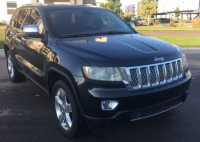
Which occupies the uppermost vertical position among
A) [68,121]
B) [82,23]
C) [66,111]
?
[82,23]

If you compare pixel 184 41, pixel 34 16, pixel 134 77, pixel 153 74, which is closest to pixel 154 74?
pixel 153 74

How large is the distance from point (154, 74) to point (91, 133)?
49.6 inches

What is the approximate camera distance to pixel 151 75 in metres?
2.76

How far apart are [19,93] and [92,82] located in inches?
117

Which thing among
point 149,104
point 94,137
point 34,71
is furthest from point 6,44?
point 149,104

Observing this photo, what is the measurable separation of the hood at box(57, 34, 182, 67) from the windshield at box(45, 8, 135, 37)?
34cm

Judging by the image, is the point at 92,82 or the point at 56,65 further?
the point at 56,65

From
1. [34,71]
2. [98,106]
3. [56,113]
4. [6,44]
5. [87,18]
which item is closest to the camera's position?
[98,106]

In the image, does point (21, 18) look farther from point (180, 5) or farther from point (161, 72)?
point (180, 5)

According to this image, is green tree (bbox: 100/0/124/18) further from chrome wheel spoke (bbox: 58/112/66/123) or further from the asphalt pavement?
chrome wheel spoke (bbox: 58/112/66/123)

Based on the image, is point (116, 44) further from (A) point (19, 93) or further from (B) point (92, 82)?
(A) point (19, 93)

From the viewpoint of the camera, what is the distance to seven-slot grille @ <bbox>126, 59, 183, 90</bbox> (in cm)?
266

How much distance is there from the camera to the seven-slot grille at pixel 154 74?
2657mm

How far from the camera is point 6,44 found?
5.72 m
